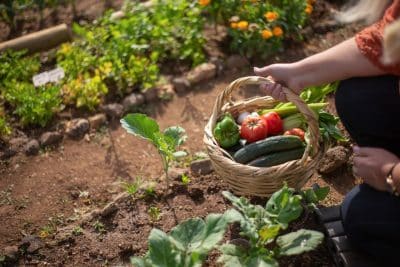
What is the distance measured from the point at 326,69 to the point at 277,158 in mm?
549

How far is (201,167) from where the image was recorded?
10.6ft

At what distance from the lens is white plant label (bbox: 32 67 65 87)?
3834mm

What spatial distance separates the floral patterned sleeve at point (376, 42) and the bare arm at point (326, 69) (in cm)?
3

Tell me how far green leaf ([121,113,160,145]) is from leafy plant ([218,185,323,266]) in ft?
2.44

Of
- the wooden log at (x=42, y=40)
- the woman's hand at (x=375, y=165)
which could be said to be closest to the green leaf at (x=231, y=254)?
the woman's hand at (x=375, y=165)

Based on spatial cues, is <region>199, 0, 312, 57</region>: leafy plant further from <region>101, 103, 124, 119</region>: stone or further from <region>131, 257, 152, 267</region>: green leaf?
<region>131, 257, 152, 267</region>: green leaf

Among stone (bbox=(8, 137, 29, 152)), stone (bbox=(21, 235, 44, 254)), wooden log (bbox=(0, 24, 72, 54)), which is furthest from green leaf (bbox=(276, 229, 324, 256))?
wooden log (bbox=(0, 24, 72, 54))

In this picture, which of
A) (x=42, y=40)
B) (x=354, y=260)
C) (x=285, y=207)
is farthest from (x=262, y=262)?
(x=42, y=40)

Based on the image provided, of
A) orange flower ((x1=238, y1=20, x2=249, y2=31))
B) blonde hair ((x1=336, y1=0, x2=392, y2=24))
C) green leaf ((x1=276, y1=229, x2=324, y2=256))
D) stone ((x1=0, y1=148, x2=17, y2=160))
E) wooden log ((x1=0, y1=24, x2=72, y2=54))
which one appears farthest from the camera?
wooden log ((x1=0, y1=24, x2=72, y2=54))

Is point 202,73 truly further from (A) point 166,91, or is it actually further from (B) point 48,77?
(B) point 48,77

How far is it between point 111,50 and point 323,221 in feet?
7.52

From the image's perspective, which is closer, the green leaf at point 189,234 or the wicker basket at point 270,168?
the green leaf at point 189,234

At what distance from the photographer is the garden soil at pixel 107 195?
2.82m

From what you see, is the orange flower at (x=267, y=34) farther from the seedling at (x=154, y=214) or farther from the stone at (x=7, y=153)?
the stone at (x=7, y=153)
